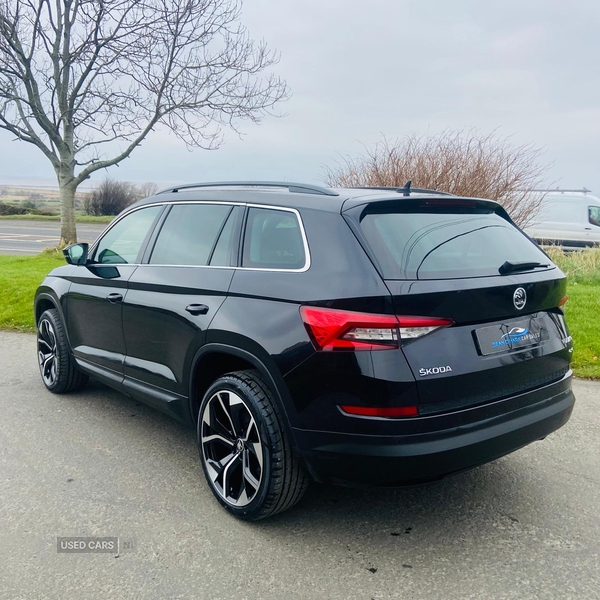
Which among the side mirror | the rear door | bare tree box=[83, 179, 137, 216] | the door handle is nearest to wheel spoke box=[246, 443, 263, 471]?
the rear door

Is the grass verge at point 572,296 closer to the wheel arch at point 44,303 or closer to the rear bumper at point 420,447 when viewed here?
the wheel arch at point 44,303

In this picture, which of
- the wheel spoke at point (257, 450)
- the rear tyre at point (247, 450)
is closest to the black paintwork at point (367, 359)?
the rear tyre at point (247, 450)

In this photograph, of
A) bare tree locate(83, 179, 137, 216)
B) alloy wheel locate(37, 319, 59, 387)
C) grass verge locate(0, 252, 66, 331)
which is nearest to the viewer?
alloy wheel locate(37, 319, 59, 387)

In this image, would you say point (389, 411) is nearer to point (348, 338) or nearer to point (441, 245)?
point (348, 338)

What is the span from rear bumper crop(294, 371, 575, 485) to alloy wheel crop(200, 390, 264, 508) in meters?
0.38

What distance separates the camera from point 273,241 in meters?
3.21

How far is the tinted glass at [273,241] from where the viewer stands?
3.04 meters

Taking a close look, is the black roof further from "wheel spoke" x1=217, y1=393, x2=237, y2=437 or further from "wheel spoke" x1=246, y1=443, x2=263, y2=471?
"wheel spoke" x1=246, y1=443, x2=263, y2=471

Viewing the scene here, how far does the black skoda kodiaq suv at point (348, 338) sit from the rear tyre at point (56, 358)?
1.54 metres

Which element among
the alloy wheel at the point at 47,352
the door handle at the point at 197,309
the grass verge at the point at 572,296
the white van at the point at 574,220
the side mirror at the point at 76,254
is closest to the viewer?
the door handle at the point at 197,309

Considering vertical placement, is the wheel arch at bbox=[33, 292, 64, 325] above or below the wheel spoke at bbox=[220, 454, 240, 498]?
above

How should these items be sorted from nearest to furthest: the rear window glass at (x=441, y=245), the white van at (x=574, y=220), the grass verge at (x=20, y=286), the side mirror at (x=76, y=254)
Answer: the rear window glass at (x=441, y=245) < the side mirror at (x=76, y=254) < the grass verge at (x=20, y=286) < the white van at (x=574, y=220)

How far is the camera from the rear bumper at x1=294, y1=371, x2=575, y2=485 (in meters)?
2.59

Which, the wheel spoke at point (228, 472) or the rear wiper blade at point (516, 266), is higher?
the rear wiper blade at point (516, 266)
